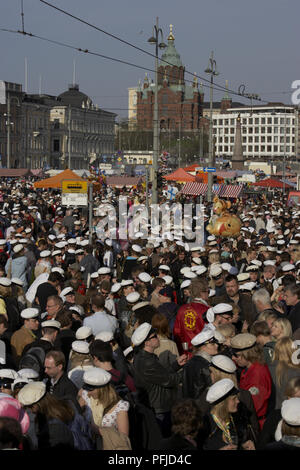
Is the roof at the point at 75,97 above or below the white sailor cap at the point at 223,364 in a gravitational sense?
above

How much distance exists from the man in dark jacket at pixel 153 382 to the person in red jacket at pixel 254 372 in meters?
0.54

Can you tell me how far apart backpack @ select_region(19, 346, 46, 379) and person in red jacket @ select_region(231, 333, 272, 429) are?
1.63 m

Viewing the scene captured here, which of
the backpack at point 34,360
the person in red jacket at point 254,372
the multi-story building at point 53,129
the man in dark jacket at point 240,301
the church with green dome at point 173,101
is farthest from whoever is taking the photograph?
the church with green dome at point 173,101

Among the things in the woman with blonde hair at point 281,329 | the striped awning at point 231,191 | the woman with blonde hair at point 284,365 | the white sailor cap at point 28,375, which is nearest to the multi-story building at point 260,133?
the striped awning at point 231,191

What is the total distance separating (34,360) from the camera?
23.0ft

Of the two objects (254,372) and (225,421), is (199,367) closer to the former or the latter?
(254,372)

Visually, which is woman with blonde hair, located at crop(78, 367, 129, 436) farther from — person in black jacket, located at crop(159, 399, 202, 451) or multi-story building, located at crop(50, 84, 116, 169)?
multi-story building, located at crop(50, 84, 116, 169)

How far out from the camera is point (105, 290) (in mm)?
10602

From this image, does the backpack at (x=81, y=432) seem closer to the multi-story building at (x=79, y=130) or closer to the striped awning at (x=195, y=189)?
the striped awning at (x=195, y=189)

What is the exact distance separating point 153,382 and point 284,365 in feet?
3.49

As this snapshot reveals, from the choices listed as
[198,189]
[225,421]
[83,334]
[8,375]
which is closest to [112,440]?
[225,421]

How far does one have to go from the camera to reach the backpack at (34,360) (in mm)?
6977
